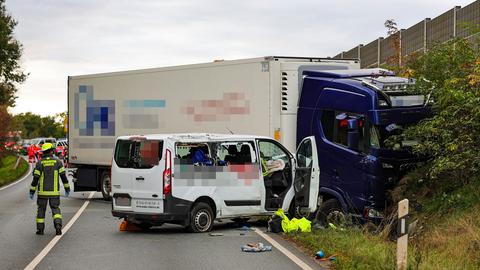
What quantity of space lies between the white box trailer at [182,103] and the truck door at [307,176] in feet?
5.99

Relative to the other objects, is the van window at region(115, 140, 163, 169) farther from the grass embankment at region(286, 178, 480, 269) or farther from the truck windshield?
the truck windshield

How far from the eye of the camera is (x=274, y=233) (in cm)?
1391

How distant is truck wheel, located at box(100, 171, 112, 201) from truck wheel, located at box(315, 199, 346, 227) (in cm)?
967

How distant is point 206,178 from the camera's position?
14.1m

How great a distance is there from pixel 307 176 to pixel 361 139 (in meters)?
1.25

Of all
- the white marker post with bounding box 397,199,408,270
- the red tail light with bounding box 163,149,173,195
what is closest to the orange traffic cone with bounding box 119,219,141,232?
the red tail light with bounding box 163,149,173,195

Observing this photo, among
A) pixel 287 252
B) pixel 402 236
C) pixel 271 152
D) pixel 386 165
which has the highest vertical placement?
pixel 271 152

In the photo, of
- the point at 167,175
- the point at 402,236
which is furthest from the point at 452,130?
the point at 167,175

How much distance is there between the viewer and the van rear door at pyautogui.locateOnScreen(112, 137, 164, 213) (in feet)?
44.4

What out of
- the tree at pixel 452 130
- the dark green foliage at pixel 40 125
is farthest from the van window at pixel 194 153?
the dark green foliage at pixel 40 125

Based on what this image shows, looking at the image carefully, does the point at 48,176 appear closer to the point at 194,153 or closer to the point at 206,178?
the point at 194,153

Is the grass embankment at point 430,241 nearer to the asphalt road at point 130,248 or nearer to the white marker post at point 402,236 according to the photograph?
the white marker post at point 402,236

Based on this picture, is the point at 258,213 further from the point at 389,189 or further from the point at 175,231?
the point at 389,189

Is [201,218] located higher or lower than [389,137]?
lower
